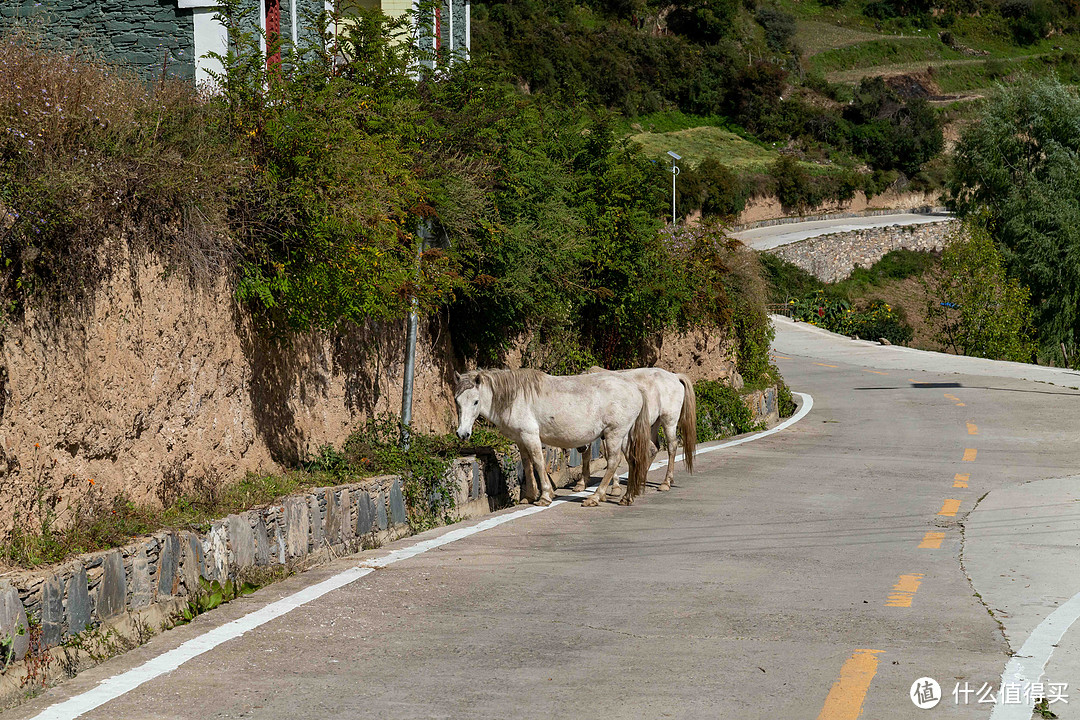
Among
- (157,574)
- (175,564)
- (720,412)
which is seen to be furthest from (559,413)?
(720,412)

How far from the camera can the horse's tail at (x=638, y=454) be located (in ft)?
43.4

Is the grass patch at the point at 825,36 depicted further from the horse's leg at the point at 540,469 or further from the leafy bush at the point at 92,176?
the leafy bush at the point at 92,176

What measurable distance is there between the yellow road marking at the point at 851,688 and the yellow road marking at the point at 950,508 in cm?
637

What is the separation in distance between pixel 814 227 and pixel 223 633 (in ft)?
282

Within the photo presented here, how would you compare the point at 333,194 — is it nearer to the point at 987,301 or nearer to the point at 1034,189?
the point at 987,301

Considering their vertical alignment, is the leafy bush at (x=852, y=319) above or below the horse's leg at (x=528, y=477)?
below

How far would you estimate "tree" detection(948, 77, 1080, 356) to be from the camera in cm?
5341

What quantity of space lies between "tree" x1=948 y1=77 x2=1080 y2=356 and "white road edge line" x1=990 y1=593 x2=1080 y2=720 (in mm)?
48474

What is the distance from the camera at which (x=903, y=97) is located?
125 meters

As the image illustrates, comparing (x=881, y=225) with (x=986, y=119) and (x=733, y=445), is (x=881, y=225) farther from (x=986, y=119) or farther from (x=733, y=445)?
(x=733, y=445)

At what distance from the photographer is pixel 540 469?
42.3 feet

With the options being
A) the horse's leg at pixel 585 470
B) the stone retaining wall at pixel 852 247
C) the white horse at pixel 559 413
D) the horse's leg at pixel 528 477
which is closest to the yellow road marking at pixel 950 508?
the white horse at pixel 559 413

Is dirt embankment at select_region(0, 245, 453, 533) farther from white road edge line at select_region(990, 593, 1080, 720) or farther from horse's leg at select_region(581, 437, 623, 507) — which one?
white road edge line at select_region(990, 593, 1080, 720)

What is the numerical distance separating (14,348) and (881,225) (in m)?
89.4
